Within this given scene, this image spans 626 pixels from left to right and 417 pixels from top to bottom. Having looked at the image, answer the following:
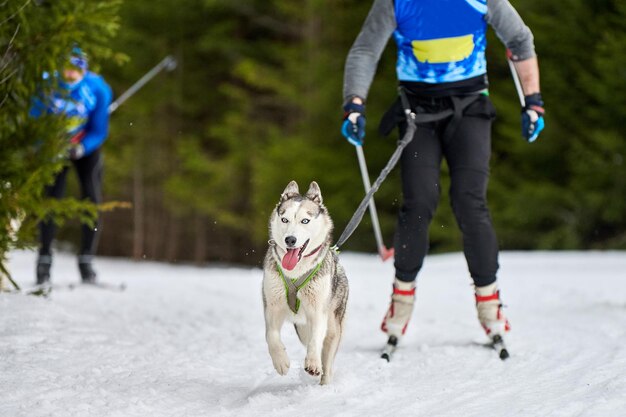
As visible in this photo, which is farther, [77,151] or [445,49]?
[77,151]

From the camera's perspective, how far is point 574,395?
3.40m

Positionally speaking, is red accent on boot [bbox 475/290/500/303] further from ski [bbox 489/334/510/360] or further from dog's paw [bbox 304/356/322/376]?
dog's paw [bbox 304/356/322/376]

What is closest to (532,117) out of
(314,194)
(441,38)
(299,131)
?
(441,38)

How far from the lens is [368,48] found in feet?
15.5

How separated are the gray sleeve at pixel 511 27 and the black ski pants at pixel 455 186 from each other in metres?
0.36

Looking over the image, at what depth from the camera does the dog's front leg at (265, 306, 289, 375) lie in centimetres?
354

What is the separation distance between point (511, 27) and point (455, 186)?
0.97 metres

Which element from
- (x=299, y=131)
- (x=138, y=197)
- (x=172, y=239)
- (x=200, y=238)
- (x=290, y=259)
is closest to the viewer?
→ (x=290, y=259)

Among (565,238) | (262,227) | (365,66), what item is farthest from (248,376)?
(262,227)

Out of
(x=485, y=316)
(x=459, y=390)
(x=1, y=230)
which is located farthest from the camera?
(x=1, y=230)

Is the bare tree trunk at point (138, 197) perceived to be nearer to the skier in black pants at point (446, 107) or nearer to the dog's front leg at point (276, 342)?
the skier in black pants at point (446, 107)

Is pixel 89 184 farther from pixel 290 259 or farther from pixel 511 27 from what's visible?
pixel 290 259

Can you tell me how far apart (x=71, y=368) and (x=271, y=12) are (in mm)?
19390

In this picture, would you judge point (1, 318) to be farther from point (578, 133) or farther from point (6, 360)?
point (578, 133)
